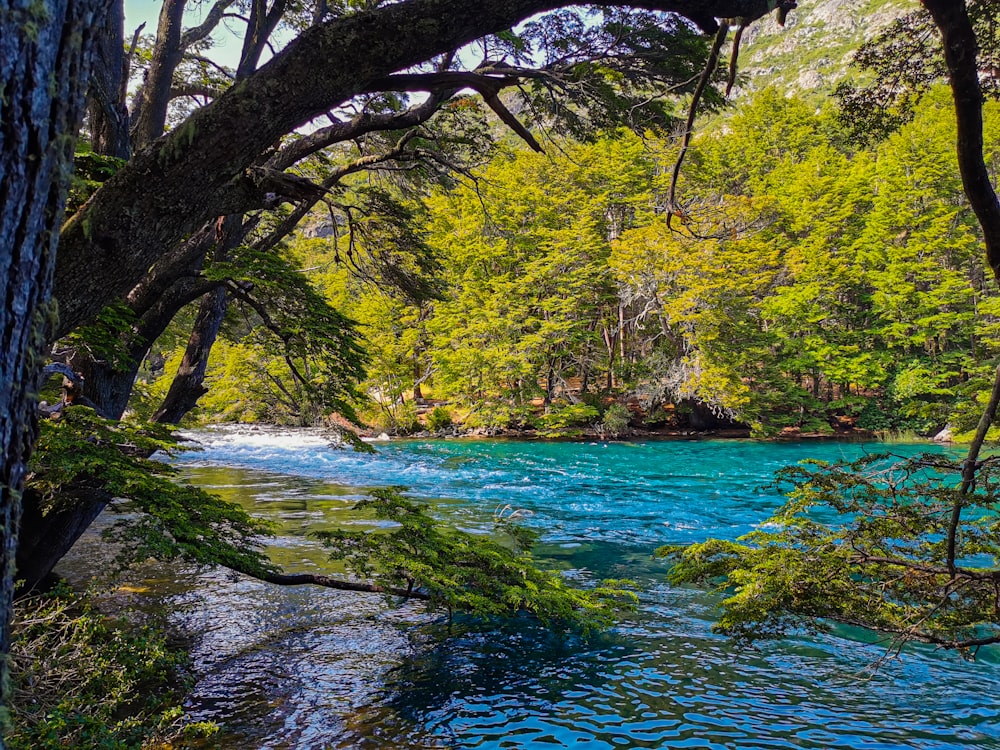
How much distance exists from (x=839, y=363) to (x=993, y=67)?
78.4 feet

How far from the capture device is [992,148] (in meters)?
23.4

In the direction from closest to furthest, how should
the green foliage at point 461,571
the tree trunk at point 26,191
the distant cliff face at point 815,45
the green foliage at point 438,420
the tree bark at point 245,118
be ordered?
the tree trunk at point 26,191, the tree bark at point 245,118, the green foliage at point 461,571, the green foliage at point 438,420, the distant cliff face at point 815,45

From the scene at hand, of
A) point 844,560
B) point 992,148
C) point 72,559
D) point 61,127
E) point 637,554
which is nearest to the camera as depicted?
point 61,127

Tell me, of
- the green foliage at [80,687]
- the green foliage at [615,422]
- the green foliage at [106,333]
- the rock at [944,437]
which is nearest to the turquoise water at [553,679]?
the green foliage at [80,687]

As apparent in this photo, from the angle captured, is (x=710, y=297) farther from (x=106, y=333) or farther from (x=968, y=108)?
(x=106, y=333)

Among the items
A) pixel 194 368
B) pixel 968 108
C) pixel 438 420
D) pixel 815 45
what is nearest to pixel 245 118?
pixel 968 108

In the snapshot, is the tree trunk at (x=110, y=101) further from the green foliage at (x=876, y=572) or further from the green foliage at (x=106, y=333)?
the green foliage at (x=876, y=572)

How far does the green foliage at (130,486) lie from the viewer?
3.27 metres

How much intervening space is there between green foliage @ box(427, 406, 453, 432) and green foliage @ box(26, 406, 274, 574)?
71.7ft

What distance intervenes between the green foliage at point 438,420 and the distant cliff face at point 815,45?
3556 inches

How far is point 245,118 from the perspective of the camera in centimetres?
252

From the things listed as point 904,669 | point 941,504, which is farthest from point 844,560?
point 904,669

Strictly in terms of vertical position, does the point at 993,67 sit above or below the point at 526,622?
above

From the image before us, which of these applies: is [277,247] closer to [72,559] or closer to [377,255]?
[377,255]
